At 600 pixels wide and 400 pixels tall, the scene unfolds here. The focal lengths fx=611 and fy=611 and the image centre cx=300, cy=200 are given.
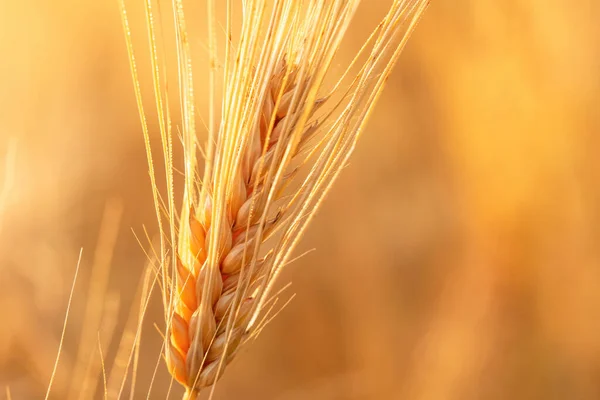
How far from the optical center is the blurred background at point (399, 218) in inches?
71.1

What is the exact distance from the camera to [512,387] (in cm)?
186

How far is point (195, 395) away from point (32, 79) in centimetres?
A: 158

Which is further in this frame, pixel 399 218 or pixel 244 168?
pixel 399 218

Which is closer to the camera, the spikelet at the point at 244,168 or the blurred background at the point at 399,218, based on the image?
the spikelet at the point at 244,168

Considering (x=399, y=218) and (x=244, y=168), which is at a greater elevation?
(x=244, y=168)

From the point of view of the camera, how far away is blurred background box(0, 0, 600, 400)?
181 centimetres

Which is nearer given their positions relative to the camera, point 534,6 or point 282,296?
point 534,6

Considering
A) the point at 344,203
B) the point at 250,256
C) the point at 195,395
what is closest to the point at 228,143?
the point at 250,256

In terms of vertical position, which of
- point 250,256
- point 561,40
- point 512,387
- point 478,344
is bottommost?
point 512,387

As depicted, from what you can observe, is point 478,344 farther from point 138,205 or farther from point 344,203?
point 138,205

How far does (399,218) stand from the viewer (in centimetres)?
194

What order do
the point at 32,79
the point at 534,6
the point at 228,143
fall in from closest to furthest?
the point at 228,143 → the point at 534,6 → the point at 32,79

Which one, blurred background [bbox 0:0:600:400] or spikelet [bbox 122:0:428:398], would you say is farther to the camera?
blurred background [bbox 0:0:600:400]

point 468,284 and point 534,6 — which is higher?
point 534,6
